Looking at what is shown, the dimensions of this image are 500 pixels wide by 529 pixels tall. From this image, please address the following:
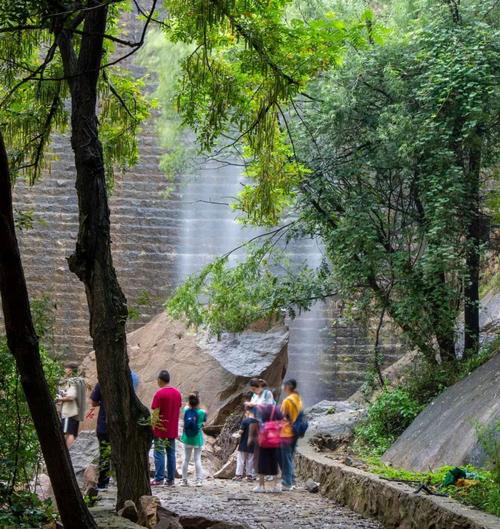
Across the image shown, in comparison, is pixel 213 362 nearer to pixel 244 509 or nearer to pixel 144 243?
pixel 144 243

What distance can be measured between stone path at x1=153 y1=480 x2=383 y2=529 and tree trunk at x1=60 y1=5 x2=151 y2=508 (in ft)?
2.85

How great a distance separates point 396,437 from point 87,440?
4069mm

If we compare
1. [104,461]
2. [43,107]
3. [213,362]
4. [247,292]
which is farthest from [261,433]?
[213,362]

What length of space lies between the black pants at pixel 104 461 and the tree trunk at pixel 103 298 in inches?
18.3

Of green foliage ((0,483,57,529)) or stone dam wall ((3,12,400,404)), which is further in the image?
stone dam wall ((3,12,400,404))

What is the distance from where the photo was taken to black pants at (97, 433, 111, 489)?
25.9 feet

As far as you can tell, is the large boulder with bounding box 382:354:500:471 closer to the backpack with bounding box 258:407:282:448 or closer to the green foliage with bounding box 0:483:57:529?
the backpack with bounding box 258:407:282:448

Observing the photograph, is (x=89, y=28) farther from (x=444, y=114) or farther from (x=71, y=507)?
(x=444, y=114)

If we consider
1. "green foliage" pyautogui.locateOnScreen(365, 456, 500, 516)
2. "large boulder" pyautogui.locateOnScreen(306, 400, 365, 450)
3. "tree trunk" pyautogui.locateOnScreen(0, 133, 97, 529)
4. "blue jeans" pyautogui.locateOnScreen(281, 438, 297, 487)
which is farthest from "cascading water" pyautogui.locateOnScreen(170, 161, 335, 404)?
"tree trunk" pyautogui.locateOnScreen(0, 133, 97, 529)


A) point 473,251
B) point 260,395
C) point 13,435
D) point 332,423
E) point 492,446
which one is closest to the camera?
Answer: point 13,435

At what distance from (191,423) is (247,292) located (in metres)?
3.31

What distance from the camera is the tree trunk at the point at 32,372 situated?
499cm

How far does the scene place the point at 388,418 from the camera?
13.4m

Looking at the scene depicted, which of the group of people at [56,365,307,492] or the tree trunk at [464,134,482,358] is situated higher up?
the tree trunk at [464,134,482,358]
